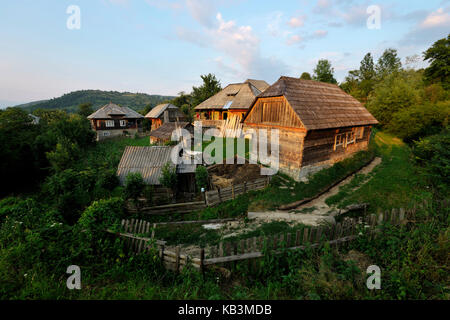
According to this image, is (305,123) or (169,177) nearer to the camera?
(305,123)

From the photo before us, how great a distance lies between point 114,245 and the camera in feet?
19.5

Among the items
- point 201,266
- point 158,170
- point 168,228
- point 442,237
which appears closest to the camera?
point 442,237

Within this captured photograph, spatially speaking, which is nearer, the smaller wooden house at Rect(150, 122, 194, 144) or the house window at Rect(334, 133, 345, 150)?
the house window at Rect(334, 133, 345, 150)

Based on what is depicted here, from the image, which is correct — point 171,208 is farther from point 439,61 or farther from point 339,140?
point 439,61

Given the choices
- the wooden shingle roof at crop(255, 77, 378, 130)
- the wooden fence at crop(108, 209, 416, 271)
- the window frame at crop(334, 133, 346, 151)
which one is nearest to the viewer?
the wooden fence at crop(108, 209, 416, 271)

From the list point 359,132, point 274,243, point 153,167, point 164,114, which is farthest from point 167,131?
point 274,243

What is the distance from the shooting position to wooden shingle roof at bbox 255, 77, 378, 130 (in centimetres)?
1280

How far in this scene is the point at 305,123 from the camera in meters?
12.0

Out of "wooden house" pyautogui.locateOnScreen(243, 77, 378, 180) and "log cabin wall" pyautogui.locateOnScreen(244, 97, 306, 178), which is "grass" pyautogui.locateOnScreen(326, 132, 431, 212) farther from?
"log cabin wall" pyautogui.locateOnScreen(244, 97, 306, 178)

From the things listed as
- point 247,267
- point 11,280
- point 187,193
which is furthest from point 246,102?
point 11,280

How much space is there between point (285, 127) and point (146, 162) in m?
11.5

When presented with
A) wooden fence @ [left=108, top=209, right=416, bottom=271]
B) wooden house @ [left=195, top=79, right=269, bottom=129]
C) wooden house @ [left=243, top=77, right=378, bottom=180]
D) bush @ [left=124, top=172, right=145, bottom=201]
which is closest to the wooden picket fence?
wooden house @ [left=243, top=77, right=378, bottom=180]
